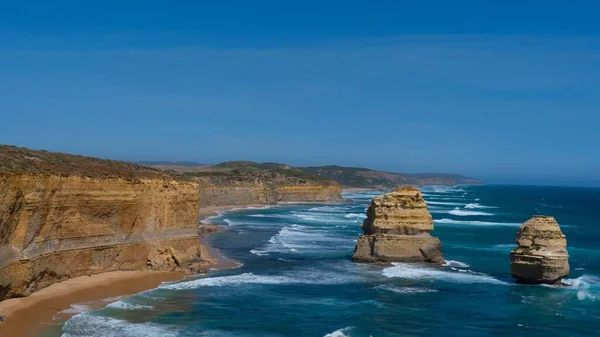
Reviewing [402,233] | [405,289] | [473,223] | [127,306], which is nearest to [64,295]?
[127,306]

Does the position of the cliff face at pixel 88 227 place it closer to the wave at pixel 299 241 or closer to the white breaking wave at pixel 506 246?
the wave at pixel 299 241

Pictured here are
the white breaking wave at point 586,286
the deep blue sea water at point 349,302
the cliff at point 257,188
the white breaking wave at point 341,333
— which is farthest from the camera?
the cliff at point 257,188

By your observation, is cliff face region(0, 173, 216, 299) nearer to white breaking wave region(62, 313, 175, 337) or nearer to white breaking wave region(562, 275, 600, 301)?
white breaking wave region(62, 313, 175, 337)

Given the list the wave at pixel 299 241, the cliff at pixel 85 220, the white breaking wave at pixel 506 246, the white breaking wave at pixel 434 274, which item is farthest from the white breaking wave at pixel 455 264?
the cliff at pixel 85 220

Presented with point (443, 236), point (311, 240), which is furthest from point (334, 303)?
point (443, 236)

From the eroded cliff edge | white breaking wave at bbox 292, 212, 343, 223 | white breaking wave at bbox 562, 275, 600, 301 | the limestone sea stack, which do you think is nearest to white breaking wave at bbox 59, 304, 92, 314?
the eroded cliff edge

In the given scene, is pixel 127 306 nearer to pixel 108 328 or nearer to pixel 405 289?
pixel 108 328

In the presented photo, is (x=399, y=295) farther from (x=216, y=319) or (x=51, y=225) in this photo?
(x=51, y=225)
